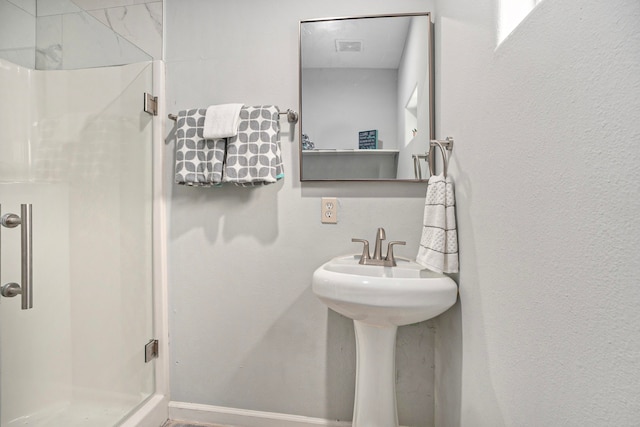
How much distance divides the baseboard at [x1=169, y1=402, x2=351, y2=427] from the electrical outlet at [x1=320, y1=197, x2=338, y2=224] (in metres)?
0.96

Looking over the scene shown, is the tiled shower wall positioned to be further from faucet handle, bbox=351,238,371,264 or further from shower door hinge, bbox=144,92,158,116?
faucet handle, bbox=351,238,371,264

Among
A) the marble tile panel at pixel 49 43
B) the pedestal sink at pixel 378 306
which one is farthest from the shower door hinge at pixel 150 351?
the marble tile panel at pixel 49 43

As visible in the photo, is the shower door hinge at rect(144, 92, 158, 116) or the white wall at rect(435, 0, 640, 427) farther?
the shower door hinge at rect(144, 92, 158, 116)

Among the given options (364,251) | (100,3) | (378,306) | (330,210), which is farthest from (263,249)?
(100,3)

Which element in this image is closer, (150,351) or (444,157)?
(444,157)

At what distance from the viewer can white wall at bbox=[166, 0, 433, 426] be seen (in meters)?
1.57

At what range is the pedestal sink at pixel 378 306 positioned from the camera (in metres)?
1.08

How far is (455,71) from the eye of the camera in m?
1.21

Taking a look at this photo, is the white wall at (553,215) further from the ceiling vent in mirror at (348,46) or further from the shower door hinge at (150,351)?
the shower door hinge at (150,351)

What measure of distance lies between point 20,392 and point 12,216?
655mm

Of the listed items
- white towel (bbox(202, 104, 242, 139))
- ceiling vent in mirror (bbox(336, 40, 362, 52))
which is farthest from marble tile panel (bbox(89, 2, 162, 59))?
ceiling vent in mirror (bbox(336, 40, 362, 52))

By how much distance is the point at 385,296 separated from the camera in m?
1.07

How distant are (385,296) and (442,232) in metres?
0.33

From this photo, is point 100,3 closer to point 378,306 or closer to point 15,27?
point 15,27
